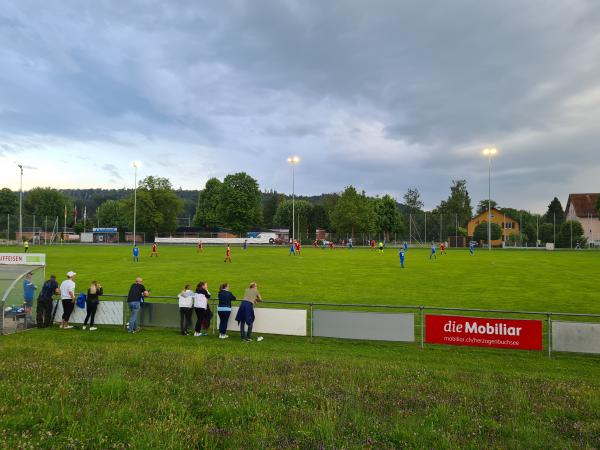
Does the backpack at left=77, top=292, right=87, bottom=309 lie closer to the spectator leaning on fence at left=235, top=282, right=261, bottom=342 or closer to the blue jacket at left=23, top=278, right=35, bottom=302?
the blue jacket at left=23, top=278, right=35, bottom=302

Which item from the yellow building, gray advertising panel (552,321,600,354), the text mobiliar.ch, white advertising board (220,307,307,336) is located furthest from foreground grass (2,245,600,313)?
the yellow building

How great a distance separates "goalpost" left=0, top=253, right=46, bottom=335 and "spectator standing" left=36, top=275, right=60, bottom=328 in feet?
1.35

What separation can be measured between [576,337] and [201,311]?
450 inches

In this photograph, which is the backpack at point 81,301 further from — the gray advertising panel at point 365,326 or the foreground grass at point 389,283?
the gray advertising panel at point 365,326

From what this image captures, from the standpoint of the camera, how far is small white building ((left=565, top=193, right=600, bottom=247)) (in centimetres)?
9794

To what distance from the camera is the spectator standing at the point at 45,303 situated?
14703 mm

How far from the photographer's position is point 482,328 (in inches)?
477

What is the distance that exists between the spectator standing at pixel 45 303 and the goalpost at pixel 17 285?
411mm

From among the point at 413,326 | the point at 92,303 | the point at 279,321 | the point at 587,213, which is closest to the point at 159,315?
the point at 92,303

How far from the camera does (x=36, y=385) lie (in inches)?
248

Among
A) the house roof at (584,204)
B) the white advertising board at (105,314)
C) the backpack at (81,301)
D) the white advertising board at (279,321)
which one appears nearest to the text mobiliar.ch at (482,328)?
the white advertising board at (279,321)

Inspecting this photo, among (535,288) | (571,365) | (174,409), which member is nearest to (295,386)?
(174,409)

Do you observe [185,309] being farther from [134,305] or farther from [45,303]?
[45,303]

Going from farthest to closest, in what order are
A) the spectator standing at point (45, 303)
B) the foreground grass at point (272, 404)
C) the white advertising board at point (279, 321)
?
1. the spectator standing at point (45, 303)
2. the white advertising board at point (279, 321)
3. the foreground grass at point (272, 404)
